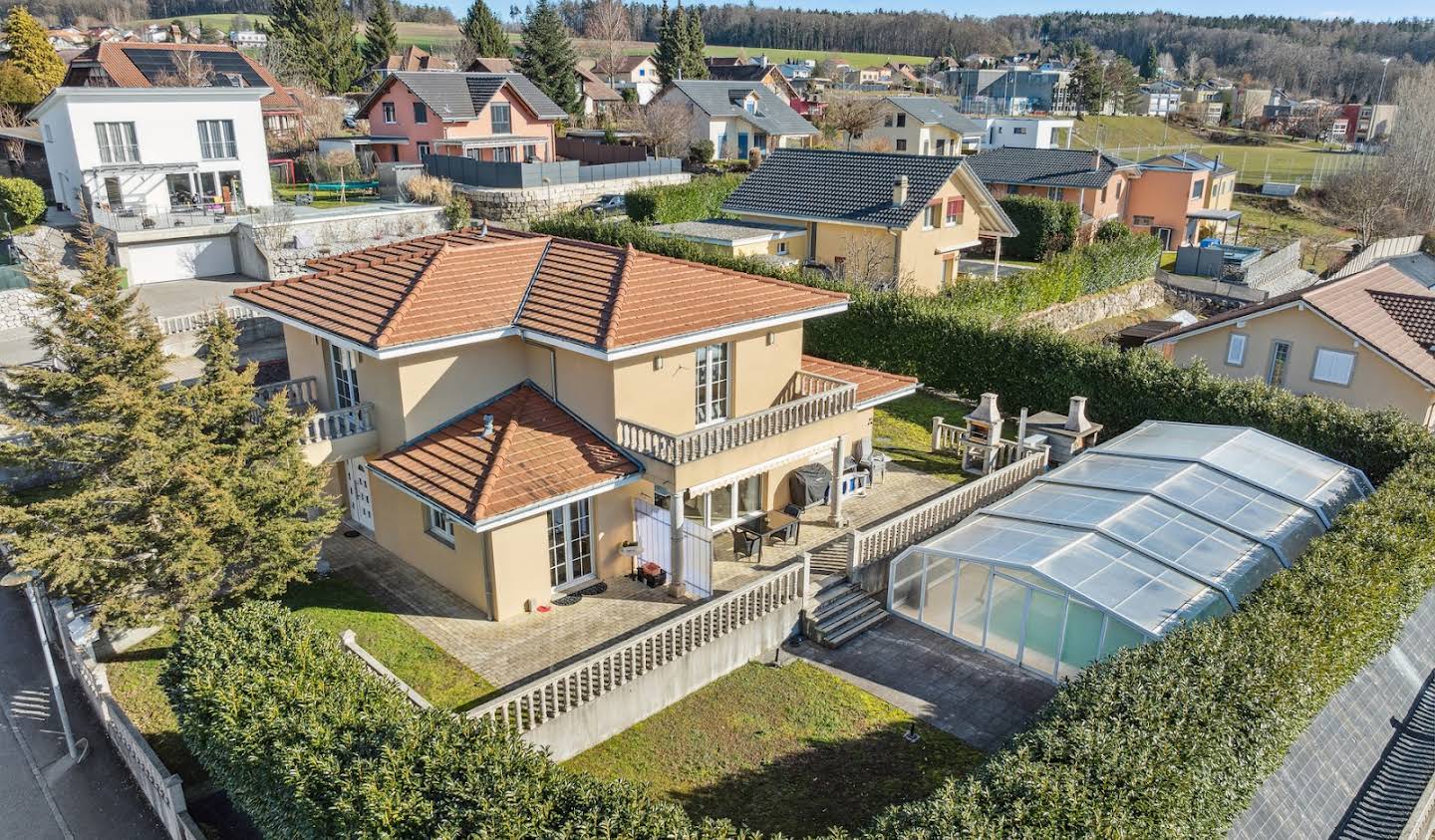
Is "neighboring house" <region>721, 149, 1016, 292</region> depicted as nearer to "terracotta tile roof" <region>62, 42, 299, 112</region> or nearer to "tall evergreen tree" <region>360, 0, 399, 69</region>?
"terracotta tile roof" <region>62, 42, 299, 112</region>

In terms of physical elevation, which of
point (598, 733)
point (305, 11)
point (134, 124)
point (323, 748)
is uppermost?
point (305, 11)

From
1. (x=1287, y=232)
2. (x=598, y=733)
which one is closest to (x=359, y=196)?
(x=598, y=733)

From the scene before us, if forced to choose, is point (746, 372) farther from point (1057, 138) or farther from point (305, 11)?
point (1057, 138)

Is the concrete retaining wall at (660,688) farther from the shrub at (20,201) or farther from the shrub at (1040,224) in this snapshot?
the shrub at (1040,224)

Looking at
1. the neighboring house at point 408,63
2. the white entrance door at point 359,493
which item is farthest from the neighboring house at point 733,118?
the white entrance door at point 359,493

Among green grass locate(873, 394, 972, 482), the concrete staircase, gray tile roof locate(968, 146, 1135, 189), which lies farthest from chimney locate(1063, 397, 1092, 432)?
gray tile roof locate(968, 146, 1135, 189)
